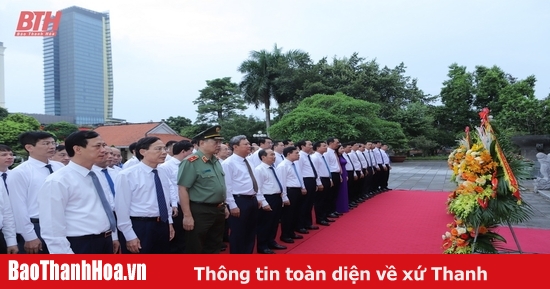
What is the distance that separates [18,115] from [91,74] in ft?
83.4

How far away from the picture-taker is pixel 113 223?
2.24 metres

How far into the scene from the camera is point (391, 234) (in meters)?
5.12

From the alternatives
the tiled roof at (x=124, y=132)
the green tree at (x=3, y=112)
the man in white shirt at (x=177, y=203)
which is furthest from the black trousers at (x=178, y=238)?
the green tree at (x=3, y=112)

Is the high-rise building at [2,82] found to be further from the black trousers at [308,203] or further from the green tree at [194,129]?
the black trousers at [308,203]

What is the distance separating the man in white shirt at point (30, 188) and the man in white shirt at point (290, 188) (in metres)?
2.60

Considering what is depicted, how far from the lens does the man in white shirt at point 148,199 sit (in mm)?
2734

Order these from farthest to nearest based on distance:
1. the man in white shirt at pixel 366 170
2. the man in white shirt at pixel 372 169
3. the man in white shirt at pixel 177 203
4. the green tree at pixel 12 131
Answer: the green tree at pixel 12 131 < the man in white shirt at pixel 372 169 < the man in white shirt at pixel 366 170 < the man in white shirt at pixel 177 203

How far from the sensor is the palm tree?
933 inches

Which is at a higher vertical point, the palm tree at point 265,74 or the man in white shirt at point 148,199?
the palm tree at point 265,74

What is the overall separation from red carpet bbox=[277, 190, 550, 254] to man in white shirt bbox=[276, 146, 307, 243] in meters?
0.19

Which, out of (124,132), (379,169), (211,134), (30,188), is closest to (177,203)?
(211,134)

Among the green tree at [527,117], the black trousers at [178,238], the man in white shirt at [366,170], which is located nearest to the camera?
the black trousers at [178,238]

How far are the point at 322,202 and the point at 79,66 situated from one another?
4335 cm

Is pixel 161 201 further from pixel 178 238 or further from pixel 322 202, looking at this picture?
pixel 322 202
